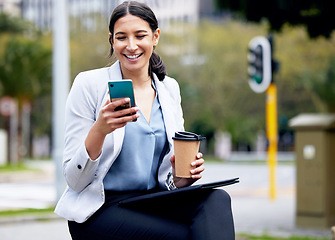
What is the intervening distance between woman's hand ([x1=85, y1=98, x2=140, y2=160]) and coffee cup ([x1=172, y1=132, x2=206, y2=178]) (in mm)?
298

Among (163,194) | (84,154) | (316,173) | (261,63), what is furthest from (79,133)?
(261,63)

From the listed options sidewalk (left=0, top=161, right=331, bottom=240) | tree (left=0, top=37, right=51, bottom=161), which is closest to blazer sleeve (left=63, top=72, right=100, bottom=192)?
sidewalk (left=0, top=161, right=331, bottom=240)

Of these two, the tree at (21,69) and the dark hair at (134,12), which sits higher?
the tree at (21,69)

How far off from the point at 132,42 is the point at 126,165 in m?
0.48

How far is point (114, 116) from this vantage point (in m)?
2.24

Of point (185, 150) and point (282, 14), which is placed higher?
point (282, 14)

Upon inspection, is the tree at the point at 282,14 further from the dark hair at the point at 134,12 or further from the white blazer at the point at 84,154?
the white blazer at the point at 84,154

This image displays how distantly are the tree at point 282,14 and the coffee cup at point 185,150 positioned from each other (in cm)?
593

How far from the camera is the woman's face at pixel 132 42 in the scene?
100 inches

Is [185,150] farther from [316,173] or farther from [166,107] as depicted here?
[316,173]

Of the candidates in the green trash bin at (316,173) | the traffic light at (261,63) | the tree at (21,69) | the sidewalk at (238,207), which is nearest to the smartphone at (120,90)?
the sidewalk at (238,207)

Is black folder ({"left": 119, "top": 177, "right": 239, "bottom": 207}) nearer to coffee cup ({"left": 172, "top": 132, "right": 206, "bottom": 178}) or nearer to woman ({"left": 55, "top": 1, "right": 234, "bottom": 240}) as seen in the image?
woman ({"left": 55, "top": 1, "right": 234, "bottom": 240})

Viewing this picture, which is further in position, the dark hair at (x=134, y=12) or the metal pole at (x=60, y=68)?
the metal pole at (x=60, y=68)

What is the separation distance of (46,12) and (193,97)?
71980mm
